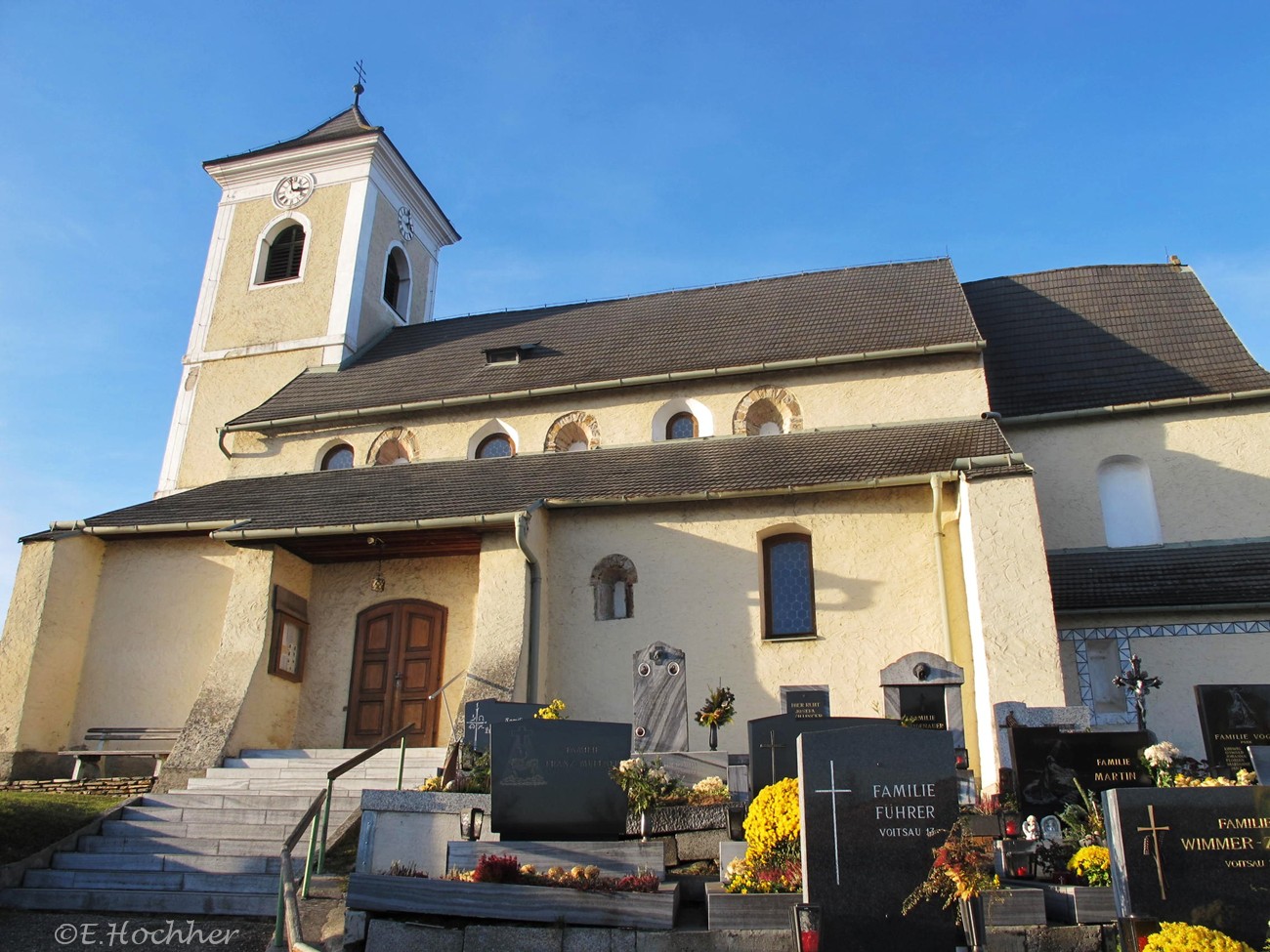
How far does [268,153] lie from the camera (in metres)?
23.8

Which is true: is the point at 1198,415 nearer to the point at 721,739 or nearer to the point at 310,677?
the point at 721,739

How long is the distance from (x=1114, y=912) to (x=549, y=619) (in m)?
8.88

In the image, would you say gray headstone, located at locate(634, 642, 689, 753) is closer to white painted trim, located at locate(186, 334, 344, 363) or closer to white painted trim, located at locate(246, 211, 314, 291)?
white painted trim, located at locate(186, 334, 344, 363)

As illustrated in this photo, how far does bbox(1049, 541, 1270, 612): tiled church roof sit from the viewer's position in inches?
526

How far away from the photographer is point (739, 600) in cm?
1404

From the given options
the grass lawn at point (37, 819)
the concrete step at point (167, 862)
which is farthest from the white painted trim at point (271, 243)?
the concrete step at point (167, 862)

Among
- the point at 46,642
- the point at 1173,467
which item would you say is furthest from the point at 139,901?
the point at 1173,467

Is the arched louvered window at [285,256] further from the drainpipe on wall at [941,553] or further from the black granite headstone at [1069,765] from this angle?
the black granite headstone at [1069,765]

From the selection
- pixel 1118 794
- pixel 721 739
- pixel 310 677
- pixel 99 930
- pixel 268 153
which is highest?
pixel 268 153

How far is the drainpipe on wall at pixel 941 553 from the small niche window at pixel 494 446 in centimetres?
728

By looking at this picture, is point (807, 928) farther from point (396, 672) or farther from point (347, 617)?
point (347, 617)

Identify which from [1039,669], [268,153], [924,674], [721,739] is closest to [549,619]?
[721,739]

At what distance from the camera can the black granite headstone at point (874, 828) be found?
6250 mm

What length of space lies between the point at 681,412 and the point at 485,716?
7444mm
